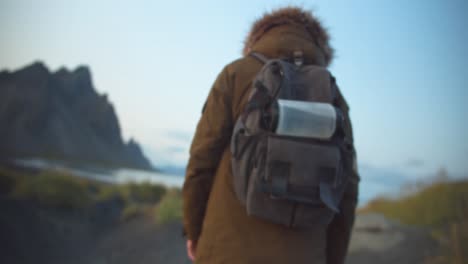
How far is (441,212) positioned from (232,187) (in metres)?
8.33

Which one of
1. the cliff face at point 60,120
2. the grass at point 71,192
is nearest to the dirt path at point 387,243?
the grass at point 71,192

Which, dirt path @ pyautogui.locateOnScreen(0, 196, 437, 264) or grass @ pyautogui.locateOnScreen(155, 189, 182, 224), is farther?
grass @ pyautogui.locateOnScreen(155, 189, 182, 224)

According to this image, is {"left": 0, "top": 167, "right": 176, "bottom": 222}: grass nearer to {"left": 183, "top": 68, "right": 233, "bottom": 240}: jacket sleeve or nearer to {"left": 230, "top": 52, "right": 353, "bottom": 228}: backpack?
{"left": 183, "top": 68, "right": 233, "bottom": 240}: jacket sleeve

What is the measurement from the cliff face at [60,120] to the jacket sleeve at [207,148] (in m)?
4.83

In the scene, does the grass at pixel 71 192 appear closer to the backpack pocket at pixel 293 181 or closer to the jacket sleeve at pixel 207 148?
the jacket sleeve at pixel 207 148

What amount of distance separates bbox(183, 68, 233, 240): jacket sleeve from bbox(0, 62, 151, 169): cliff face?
4.83m

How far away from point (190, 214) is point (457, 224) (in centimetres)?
752

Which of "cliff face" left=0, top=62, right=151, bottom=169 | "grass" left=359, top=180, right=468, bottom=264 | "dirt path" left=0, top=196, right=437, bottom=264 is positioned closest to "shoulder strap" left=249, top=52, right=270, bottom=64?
"dirt path" left=0, top=196, right=437, bottom=264

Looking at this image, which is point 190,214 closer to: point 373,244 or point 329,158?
point 329,158

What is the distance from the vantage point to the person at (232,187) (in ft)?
5.21

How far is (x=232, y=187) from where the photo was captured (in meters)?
1.67

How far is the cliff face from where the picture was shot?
5598 millimetres

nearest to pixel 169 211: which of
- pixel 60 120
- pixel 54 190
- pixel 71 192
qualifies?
pixel 71 192

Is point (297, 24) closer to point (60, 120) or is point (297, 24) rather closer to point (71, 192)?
point (71, 192)
